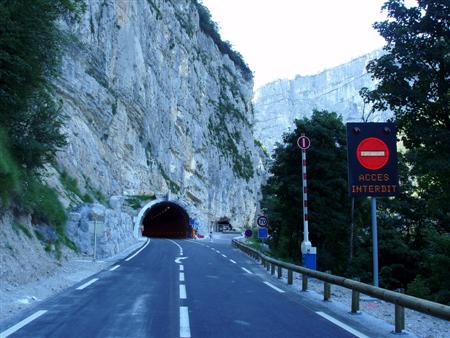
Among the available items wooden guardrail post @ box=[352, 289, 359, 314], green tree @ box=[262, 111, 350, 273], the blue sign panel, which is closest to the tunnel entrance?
green tree @ box=[262, 111, 350, 273]

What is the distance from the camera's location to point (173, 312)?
29.3 feet

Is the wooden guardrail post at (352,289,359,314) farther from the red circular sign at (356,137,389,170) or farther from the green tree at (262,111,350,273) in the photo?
the green tree at (262,111,350,273)

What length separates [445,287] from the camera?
23656 mm

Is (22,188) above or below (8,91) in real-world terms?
below

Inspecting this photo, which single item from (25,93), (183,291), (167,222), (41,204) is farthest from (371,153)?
(167,222)

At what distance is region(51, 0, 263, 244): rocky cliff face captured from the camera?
41.0 meters

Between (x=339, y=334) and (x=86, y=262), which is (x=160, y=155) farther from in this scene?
(x=339, y=334)

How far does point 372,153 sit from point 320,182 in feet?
57.2

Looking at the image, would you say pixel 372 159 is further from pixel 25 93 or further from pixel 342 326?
pixel 25 93

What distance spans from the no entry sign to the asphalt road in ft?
9.41

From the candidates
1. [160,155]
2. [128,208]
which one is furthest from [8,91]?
[160,155]

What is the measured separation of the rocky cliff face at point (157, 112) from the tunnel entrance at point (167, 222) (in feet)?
8.55

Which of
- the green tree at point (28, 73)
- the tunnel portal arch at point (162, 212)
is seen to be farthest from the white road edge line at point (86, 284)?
the tunnel portal arch at point (162, 212)

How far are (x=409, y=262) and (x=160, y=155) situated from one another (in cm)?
3356
